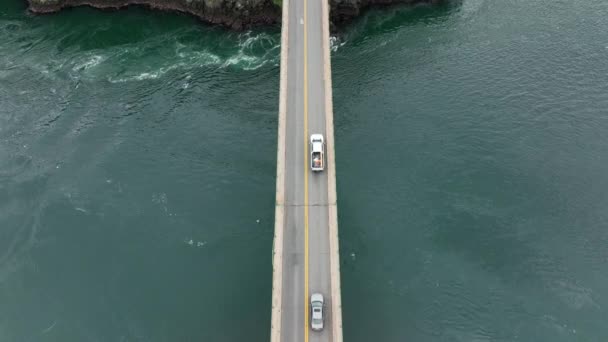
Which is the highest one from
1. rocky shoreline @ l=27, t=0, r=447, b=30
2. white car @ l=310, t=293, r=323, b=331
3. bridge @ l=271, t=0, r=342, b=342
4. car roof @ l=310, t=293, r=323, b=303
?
rocky shoreline @ l=27, t=0, r=447, b=30

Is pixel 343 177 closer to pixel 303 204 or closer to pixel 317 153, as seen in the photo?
pixel 317 153

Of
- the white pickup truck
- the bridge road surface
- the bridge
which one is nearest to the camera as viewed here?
the bridge

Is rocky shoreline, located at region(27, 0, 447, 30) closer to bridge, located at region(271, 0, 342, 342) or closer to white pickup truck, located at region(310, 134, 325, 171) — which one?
bridge, located at region(271, 0, 342, 342)

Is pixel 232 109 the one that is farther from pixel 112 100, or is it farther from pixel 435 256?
pixel 435 256

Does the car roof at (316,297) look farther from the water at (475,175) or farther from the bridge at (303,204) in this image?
the water at (475,175)

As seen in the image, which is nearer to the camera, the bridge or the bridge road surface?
the bridge

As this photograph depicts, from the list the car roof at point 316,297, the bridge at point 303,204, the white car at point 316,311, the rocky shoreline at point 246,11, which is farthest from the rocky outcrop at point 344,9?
the white car at point 316,311

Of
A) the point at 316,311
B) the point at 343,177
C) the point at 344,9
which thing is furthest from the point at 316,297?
the point at 344,9

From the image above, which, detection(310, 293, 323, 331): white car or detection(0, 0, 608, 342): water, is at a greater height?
detection(0, 0, 608, 342): water

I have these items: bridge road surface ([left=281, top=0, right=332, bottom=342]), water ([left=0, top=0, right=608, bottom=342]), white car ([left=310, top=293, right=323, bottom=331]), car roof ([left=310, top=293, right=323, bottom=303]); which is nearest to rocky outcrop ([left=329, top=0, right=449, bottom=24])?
water ([left=0, top=0, right=608, bottom=342])
